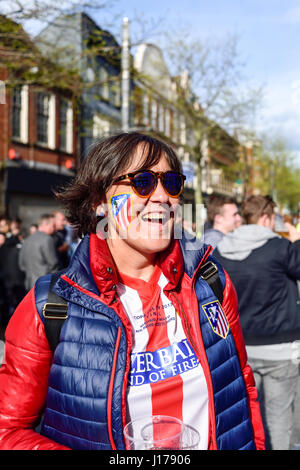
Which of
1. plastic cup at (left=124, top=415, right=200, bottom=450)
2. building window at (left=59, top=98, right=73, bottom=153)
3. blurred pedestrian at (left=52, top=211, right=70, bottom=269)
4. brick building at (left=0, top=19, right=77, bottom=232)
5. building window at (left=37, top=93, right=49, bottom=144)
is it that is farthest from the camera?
building window at (left=59, top=98, right=73, bottom=153)

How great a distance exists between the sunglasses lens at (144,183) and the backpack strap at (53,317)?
51 centimetres

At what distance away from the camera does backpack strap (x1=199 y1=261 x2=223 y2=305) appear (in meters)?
1.68

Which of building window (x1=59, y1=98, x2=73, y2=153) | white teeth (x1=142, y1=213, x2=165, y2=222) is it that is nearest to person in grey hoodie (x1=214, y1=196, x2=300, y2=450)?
white teeth (x1=142, y1=213, x2=165, y2=222)

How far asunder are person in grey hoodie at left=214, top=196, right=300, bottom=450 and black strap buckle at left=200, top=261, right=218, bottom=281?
160 cm

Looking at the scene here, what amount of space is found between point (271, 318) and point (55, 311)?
2203mm

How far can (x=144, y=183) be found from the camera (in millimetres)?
1625

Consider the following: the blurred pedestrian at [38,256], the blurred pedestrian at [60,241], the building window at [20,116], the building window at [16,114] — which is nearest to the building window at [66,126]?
the building window at [20,116]

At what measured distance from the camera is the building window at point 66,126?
17609mm

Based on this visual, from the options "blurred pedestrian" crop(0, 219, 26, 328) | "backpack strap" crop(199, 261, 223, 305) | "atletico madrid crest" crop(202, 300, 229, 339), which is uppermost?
"backpack strap" crop(199, 261, 223, 305)

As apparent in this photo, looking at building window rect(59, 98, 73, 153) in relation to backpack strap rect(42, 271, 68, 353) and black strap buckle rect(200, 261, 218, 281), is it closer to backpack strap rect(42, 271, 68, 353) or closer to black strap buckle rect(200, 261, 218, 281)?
black strap buckle rect(200, 261, 218, 281)

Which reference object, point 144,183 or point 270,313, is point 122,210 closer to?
point 144,183

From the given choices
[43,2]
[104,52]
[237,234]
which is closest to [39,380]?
[237,234]

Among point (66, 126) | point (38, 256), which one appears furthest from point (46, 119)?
point (38, 256)

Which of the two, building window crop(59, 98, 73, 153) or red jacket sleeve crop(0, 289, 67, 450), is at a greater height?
building window crop(59, 98, 73, 153)
